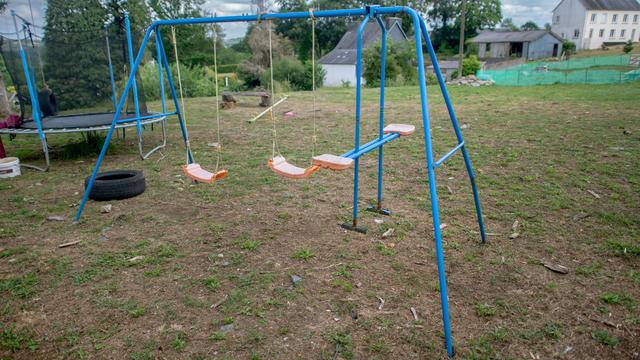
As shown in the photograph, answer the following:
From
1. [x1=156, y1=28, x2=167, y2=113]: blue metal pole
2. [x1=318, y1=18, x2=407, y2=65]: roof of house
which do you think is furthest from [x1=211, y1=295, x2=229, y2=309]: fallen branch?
[x1=318, y1=18, x2=407, y2=65]: roof of house

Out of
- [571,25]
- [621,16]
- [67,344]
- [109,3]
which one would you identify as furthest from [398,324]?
[621,16]

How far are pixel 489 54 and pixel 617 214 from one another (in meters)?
58.9

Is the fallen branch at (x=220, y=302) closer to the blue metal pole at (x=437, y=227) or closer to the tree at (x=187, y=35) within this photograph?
the blue metal pole at (x=437, y=227)

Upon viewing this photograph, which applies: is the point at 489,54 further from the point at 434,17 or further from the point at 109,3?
the point at 109,3

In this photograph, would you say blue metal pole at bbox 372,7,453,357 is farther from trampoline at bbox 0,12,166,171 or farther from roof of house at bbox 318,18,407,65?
roof of house at bbox 318,18,407,65

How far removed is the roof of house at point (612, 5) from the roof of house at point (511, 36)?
8.42 metres

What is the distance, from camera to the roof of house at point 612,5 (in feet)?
185

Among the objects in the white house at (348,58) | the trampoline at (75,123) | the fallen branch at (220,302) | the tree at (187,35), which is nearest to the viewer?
the fallen branch at (220,302)

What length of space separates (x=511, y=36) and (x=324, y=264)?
60.4m

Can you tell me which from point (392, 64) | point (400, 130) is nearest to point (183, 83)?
point (392, 64)

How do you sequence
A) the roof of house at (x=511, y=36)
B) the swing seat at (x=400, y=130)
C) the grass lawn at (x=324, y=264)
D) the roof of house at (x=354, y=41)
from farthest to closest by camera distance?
the roof of house at (x=511, y=36) → the roof of house at (x=354, y=41) → the swing seat at (x=400, y=130) → the grass lawn at (x=324, y=264)

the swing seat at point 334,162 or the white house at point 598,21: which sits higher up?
the white house at point 598,21

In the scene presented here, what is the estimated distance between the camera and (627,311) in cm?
296


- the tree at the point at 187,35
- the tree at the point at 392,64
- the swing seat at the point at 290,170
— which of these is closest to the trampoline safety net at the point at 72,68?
the swing seat at the point at 290,170
